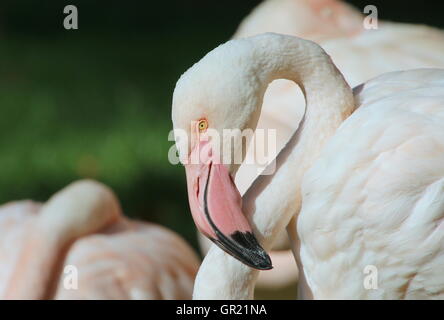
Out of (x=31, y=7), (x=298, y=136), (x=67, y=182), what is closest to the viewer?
(x=298, y=136)

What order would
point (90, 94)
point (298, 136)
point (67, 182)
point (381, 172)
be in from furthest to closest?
point (90, 94), point (67, 182), point (298, 136), point (381, 172)

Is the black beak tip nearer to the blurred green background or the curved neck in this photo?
the curved neck

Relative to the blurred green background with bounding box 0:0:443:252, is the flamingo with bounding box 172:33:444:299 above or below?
above

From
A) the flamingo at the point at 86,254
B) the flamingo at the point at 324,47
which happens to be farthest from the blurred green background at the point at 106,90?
the flamingo at the point at 324,47

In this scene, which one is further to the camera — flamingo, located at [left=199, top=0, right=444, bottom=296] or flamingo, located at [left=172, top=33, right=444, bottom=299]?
flamingo, located at [left=199, top=0, right=444, bottom=296]

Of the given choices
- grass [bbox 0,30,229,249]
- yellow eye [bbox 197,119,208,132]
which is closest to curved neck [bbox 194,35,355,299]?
yellow eye [bbox 197,119,208,132]

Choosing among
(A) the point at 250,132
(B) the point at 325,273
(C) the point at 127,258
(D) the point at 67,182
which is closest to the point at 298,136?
(A) the point at 250,132

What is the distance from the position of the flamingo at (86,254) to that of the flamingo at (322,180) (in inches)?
38.7

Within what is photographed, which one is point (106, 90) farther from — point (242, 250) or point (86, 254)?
point (242, 250)

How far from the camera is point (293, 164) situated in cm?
242

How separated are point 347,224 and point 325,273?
0.16 m

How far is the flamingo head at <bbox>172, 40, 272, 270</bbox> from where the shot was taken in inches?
86.6
